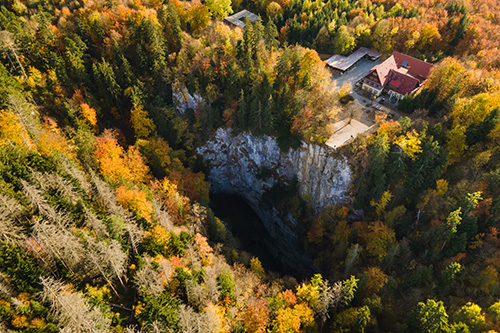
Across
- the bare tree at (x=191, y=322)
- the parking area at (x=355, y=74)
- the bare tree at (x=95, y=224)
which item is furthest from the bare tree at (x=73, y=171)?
the parking area at (x=355, y=74)

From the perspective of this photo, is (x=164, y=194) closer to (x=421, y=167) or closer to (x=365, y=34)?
(x=421, y=167)

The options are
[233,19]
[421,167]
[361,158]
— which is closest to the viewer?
[421,167]

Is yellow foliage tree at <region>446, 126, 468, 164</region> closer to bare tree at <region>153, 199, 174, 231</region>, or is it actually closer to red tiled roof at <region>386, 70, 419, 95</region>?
red tiled roof at <region>386, 70, 419, 95</region>

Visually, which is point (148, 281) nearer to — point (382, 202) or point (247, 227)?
point (382, 202)

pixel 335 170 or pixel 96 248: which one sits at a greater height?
pixel 96 248

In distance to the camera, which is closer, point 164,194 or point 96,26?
point 164,194

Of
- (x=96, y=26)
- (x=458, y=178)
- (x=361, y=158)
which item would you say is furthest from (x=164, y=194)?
(x=458, y=178)
